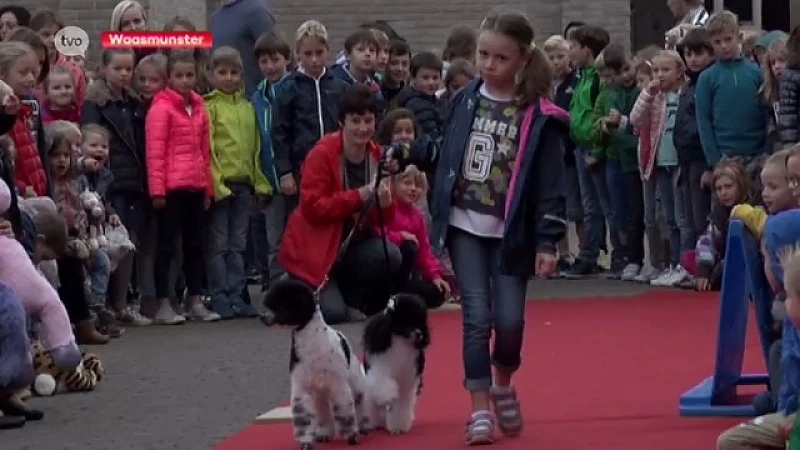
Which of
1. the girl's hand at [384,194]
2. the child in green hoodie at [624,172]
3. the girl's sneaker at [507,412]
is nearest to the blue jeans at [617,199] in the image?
the child in green hoodie at [624,172]

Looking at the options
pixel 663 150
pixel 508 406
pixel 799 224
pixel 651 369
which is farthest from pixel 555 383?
pixel 663 150

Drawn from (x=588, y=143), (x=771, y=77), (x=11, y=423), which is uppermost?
(x=771, y=77)

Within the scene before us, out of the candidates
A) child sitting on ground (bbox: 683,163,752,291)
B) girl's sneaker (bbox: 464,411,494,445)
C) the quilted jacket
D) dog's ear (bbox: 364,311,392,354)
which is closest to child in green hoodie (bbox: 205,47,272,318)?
child sitting on ground (bbox: 683,163,752,291)

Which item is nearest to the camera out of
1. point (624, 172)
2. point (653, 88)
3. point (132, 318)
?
point (132, 318)

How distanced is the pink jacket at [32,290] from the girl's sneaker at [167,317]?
4.18 meters

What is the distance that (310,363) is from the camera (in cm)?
859

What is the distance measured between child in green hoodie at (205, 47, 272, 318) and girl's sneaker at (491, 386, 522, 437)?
5.83 metres

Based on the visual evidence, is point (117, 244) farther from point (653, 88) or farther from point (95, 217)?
point (653, 88)

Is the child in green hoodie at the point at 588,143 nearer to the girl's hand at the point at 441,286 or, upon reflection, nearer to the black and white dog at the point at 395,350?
the girl's hand at the point at 441,286

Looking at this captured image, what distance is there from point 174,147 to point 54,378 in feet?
11.7

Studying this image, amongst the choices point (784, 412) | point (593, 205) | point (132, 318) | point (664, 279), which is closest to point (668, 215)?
point (664, 279)

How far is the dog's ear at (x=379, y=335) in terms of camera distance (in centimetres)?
890

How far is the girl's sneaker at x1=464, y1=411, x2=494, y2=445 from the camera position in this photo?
8.54m

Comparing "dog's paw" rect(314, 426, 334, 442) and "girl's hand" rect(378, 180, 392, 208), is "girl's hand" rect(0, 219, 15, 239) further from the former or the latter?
"girl's hand" rect(378, 180, 392, 208)
